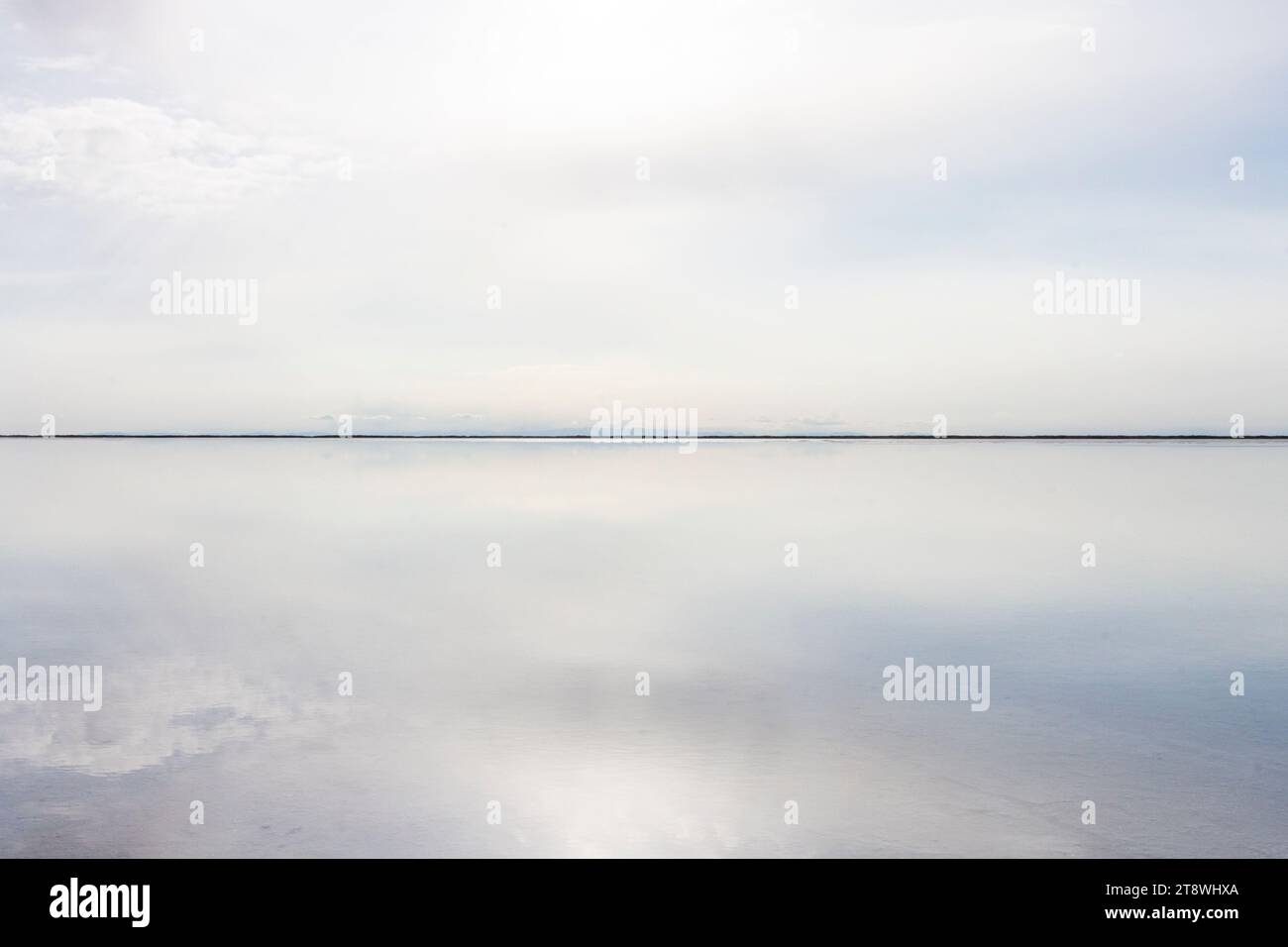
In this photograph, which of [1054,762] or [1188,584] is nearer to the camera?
[1054,762]

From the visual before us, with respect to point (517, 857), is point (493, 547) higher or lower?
higher

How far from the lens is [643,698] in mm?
6676

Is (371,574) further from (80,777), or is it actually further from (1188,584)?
(1188,584)

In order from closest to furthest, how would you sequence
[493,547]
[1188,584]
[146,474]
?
[1188,584], [493,547], [146,474]

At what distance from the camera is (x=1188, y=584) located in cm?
1128

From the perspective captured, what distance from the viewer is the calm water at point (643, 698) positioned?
188 inches

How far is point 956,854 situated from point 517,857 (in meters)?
1.88

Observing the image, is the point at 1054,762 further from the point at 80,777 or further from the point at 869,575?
the point at 869,575

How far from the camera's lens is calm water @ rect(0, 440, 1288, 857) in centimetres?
477

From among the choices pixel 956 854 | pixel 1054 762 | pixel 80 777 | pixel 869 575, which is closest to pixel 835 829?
pixel 956 854

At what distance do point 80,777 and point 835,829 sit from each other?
12.5ft
